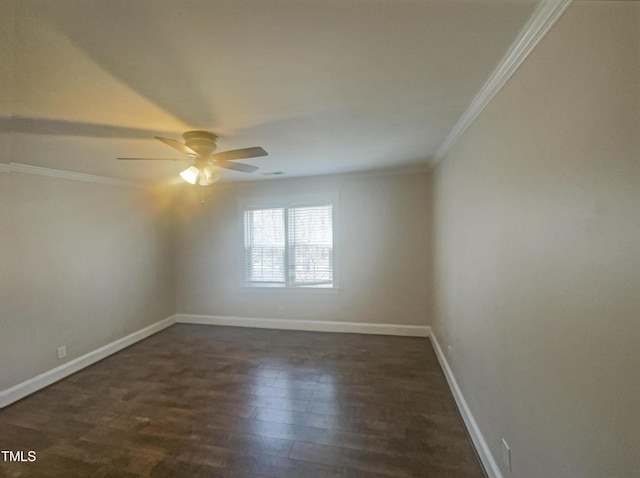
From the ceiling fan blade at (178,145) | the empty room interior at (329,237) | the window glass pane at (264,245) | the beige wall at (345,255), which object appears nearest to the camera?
the empty room interior at (329,237)

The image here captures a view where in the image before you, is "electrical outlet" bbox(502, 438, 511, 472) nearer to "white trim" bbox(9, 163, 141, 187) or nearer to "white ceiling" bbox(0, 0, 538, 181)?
"white ceiling" bbox(0, 0, 538, 181)

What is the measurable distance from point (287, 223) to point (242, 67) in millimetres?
3203

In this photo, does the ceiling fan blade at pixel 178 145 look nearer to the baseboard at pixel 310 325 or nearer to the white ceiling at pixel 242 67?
the white ceiling at pixel 242 67

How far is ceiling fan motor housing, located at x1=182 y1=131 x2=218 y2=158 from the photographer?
87.2 inches

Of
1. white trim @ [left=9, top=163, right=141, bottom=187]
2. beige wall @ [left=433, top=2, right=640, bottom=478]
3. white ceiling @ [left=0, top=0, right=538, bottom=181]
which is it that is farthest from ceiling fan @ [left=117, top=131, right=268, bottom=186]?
beige wall @ [left=433, top=2, right=640, bottom=478]

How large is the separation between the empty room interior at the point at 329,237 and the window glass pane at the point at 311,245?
0.04m

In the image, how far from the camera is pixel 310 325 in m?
→ 4.42

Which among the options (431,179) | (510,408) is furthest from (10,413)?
(431,179)

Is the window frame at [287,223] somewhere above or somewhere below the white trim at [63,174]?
below

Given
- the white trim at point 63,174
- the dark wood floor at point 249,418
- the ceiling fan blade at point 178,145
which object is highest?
the white trim at point 63,174

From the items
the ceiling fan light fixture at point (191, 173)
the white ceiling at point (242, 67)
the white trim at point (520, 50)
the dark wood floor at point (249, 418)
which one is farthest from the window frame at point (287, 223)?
the white trim at point (520, 50)

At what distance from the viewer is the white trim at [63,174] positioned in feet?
9.20

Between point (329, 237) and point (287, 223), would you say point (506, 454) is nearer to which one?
point (329, 237)

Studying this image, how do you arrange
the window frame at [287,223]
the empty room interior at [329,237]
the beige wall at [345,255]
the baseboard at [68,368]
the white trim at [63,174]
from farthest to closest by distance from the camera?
the window frame at [287,223] < the beige wall at [345,255] < the white trim at [63,174] < the baseboard at [68,368] < the empty room interior at [329,237]
